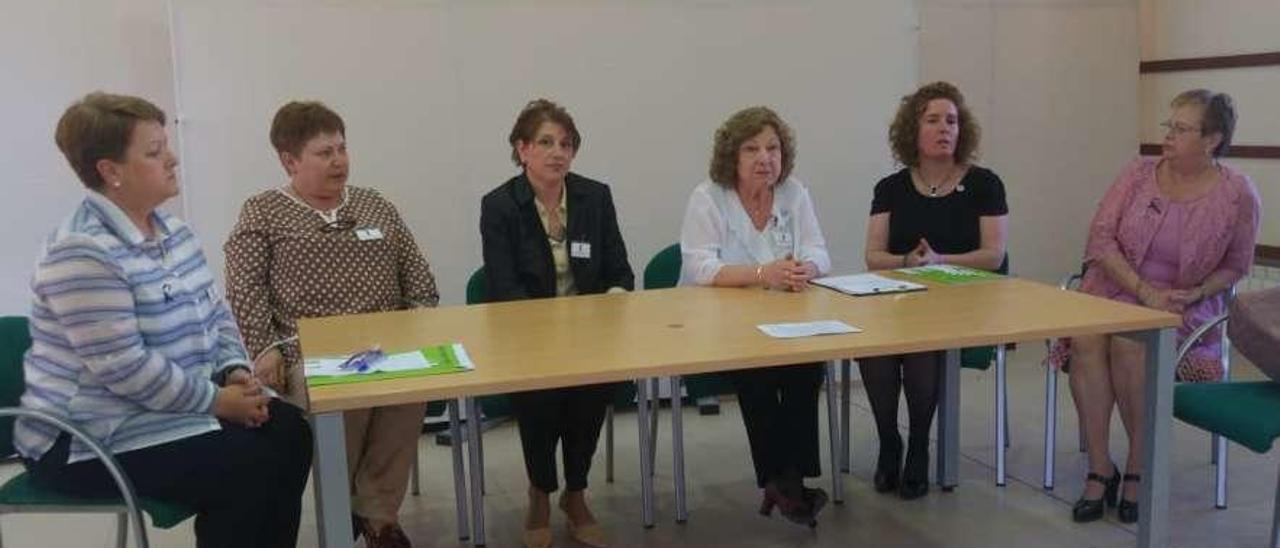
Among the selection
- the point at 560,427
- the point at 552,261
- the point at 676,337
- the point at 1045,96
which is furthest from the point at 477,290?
the point at 1045,96

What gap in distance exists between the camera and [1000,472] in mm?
3551

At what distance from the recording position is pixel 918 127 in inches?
142

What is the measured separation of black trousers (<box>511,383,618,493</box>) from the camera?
2992mm

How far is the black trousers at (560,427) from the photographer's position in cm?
299

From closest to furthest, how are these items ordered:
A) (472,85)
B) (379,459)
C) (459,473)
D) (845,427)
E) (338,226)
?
(379,459) < (338,226) < (459,473) < (845,427) < (472,85)

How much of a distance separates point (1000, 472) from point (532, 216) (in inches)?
65.0

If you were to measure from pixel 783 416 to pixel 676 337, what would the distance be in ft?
2.60

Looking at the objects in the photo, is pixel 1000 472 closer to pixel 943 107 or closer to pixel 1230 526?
pixel 1230 526

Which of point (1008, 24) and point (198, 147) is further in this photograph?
point (1008, 24)

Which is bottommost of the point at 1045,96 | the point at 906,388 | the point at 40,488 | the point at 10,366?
the point at 906,388

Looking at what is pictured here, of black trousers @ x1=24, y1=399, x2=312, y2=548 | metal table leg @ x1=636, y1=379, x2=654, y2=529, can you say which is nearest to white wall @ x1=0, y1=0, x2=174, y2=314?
black trousers @ x1=24, y1=399, x2=312, y2=548

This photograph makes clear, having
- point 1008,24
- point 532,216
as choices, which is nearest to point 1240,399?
point 532,216

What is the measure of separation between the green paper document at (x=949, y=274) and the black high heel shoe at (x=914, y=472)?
533mm

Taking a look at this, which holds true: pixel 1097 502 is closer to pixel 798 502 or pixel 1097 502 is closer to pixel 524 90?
pixel 798 502
